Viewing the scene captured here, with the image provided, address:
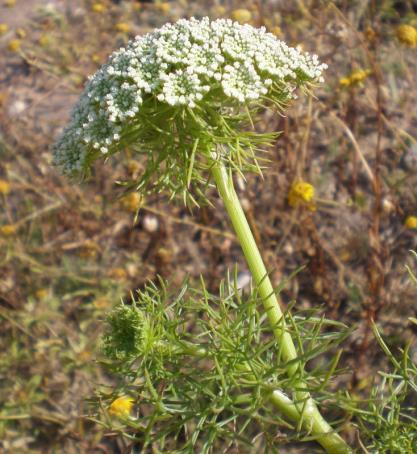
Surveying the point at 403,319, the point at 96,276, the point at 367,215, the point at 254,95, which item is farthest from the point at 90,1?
the point at 254,95

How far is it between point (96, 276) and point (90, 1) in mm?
3331

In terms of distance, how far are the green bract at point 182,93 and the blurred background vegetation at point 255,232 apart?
127 cm

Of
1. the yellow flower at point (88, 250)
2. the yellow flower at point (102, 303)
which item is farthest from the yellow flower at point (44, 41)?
the yellow flower at point (102, 303)

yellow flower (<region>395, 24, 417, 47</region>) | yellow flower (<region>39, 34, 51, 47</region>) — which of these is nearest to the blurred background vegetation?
yellow flower (<region>395, 24, 417, 47</region>)

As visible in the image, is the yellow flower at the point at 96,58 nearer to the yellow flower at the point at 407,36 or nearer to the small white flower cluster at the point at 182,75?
the yellow flower at the point at 407,36

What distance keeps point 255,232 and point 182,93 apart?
1849mm

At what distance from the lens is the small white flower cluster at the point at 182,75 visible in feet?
5.63

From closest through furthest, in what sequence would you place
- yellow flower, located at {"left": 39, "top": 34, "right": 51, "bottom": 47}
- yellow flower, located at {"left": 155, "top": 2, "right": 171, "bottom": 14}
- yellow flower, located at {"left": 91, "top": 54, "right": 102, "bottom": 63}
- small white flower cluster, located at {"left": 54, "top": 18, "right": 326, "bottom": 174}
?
small white flower cluster, located at {"left": 54, "top": 18, "right": 326, "bottom": 174}
yellow flower, located at {"left": 91, "top": 54, "right": 102, "bottom": 63}
yellow flower, located at {"left": 39, "top": 34, "right": 51, "bottom": 47}
yellow flower, located at {"left": 155, "top": 2, "right": 171, "bottom": 14}

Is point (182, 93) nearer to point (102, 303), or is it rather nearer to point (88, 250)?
point (102, 303)

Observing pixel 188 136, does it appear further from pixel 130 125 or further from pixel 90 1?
pixel 90 1

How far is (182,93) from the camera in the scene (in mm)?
1688

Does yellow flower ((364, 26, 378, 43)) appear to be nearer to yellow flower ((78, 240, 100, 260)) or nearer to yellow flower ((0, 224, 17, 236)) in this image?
yellow flower ((78, 240, 100, 260))

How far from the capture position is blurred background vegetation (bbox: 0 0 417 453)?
11.3 feet

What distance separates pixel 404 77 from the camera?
15.8 feet
